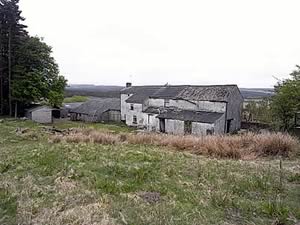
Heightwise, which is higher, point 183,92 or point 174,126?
point 183,92

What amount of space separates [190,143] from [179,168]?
5.14 meters

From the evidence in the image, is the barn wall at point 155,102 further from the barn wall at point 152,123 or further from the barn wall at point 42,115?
the barn wall at point 42,115

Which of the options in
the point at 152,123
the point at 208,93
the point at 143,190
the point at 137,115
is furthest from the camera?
the point at 137,115

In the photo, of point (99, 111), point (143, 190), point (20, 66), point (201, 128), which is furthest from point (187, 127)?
point (143, 190)

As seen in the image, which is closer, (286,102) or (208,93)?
(286,102)

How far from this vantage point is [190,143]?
48.5 feet

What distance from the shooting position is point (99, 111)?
2005 inches

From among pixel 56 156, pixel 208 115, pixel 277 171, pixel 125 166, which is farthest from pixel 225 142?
pixel 208 115

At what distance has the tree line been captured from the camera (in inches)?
1574

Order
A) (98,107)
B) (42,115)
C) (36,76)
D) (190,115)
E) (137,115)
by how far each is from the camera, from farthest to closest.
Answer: (98,107)
(137,115)
(42,115)
(36,76)
(190,115)

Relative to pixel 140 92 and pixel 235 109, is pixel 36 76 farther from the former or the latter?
pixel 235 109

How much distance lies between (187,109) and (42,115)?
1954 centimetres

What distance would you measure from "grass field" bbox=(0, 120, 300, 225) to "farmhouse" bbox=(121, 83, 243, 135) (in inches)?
966

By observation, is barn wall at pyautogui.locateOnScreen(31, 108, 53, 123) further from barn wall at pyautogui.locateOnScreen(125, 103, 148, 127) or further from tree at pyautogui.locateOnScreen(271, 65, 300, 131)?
tree at pyautogui.locateOnScreen(271, 65, 300, 131)
